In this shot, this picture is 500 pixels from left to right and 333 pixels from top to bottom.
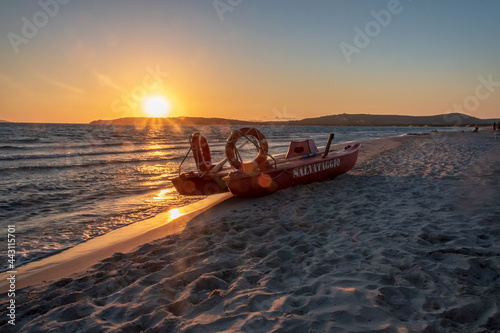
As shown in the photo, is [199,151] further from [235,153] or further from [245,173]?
[245,173]

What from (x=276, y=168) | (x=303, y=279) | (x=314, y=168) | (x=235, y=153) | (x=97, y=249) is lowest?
(x=97, y=249)

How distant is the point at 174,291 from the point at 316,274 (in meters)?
1.61

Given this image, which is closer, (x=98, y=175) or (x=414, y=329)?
(x=414, y=329)

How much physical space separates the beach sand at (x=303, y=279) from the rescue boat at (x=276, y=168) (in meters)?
1.82

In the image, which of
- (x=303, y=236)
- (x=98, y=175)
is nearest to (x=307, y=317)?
(x=303, y=236)

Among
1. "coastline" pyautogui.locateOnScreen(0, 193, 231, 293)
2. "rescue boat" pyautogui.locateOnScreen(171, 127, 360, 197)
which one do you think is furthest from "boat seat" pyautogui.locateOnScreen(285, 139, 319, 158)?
"coastline" pyautogui.locateOnScreen(0, 193, 231, 293)

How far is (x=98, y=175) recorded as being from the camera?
12.6 metres

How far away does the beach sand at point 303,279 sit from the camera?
256 cm

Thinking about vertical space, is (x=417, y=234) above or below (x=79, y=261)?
above

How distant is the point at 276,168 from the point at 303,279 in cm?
514

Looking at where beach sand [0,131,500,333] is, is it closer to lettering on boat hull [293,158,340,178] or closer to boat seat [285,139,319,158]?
lettering on boat hull [293,158,340,178]

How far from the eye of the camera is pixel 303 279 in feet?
10.8

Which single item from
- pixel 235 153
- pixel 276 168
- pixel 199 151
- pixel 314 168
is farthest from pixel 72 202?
pixel 314 168

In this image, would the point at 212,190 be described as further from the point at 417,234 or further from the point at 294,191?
the point at 417,234
